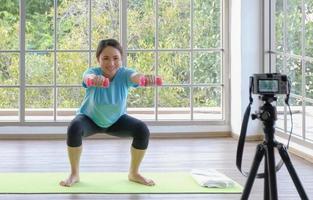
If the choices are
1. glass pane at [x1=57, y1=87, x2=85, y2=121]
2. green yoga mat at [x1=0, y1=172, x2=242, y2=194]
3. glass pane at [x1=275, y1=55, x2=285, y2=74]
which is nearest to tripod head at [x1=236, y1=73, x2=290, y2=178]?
green yoga mat at [x1=0, y1=172, x2=242, y2=194]

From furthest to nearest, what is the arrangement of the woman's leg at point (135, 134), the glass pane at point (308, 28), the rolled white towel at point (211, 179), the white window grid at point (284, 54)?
the white window grid at point (284, 54) < the glass pane at point (308, 28) < the woman's leg at point (135, 134) < the rolled white towel at point (211, 179)

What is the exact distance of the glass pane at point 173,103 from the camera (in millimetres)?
6719

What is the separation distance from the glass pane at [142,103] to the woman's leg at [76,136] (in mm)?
2362

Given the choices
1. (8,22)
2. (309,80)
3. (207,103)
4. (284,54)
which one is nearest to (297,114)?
(309,80)

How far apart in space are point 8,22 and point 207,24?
1.95 meters

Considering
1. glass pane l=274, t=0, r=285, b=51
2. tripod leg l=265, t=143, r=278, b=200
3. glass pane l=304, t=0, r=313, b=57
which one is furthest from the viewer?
glass pane l=274, t=0, r=285, b=51

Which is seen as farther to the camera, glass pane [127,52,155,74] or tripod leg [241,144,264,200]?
glass pane [127,52,155,74]

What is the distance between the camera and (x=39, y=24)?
6.62 m

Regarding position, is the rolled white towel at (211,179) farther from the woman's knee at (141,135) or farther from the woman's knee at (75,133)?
the woman's knee at (75,133)

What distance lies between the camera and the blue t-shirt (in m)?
4.35

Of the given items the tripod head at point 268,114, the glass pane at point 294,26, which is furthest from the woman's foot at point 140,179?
the glass pane at point 294,26

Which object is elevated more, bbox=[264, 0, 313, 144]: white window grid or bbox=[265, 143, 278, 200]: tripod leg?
bbox=[264, 0, 313, 144]: white window grid

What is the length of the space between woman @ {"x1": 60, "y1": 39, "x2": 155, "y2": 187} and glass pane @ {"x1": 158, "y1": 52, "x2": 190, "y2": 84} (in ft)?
7.41

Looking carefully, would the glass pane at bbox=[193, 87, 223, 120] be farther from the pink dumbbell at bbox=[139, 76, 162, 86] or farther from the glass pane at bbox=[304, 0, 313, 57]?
the pink dumbbell at bbox=[139, 76, 162, 86]
